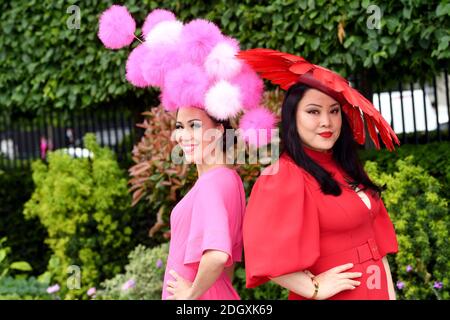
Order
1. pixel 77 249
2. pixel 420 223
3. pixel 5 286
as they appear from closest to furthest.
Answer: pixel 420 223
pixel 5 286
pixel 77 249

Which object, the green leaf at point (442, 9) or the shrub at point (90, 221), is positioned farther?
the shrub at point (90, 221)

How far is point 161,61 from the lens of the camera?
10.0 feet

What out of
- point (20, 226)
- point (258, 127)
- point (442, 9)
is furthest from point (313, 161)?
point (20, 226)

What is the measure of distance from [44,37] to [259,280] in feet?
16.7

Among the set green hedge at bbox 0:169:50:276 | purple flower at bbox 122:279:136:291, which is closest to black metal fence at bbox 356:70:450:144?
purple flower at bbox 122:279:136:291

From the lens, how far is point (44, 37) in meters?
7.31

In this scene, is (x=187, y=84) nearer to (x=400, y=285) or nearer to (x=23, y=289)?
(x=400, y=285)

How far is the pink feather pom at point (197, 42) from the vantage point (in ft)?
9.86

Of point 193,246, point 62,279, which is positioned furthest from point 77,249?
point 193,246

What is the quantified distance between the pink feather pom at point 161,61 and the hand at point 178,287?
0.78m

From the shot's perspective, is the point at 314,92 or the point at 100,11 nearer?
the point at 314,92

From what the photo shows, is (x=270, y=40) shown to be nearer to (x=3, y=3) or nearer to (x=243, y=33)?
(x=243, y=33)

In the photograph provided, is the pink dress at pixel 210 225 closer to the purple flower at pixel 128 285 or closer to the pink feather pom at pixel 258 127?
the pink feather pom at pixel 258 127

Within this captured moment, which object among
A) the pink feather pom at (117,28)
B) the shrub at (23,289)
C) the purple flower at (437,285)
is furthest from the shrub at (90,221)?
the pink feather pom at (117,28)
